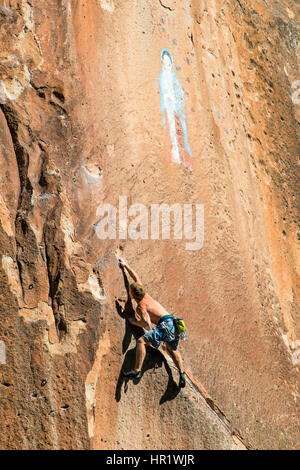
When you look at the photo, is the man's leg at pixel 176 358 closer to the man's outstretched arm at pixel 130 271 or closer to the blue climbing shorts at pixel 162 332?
the blue climbing shorts at pixel 162 332

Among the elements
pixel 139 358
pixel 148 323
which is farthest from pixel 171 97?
pixel 139 358

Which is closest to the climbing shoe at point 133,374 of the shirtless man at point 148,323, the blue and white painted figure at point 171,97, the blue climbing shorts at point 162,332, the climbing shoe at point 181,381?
the shirtless man at point 148,323

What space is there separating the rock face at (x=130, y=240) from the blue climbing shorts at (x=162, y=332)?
0.95ft

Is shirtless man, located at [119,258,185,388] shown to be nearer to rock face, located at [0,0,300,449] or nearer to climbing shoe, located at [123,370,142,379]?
climbing shoe, located at [123,370,142,379]

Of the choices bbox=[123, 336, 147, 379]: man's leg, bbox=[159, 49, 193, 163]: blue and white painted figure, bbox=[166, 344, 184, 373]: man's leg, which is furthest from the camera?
bbox=[159, 49, 193, 163]: blue and white painted figure

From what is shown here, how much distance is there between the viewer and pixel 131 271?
726cm

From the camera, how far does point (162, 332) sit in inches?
272

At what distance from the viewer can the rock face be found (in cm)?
666

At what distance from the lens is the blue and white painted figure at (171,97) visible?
342 inches

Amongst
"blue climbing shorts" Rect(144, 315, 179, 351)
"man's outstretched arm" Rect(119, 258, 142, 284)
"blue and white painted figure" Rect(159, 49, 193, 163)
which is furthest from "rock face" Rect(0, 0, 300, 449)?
"blue climbing shorts" Rect(144, 315, 179, 351)

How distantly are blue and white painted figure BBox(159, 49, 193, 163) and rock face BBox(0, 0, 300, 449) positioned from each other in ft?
0.08

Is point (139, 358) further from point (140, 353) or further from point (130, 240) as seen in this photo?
point (130, 240)

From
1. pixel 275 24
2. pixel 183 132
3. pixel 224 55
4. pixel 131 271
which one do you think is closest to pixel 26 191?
pixel 131 271

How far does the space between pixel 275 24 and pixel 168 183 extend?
18.4 feet
